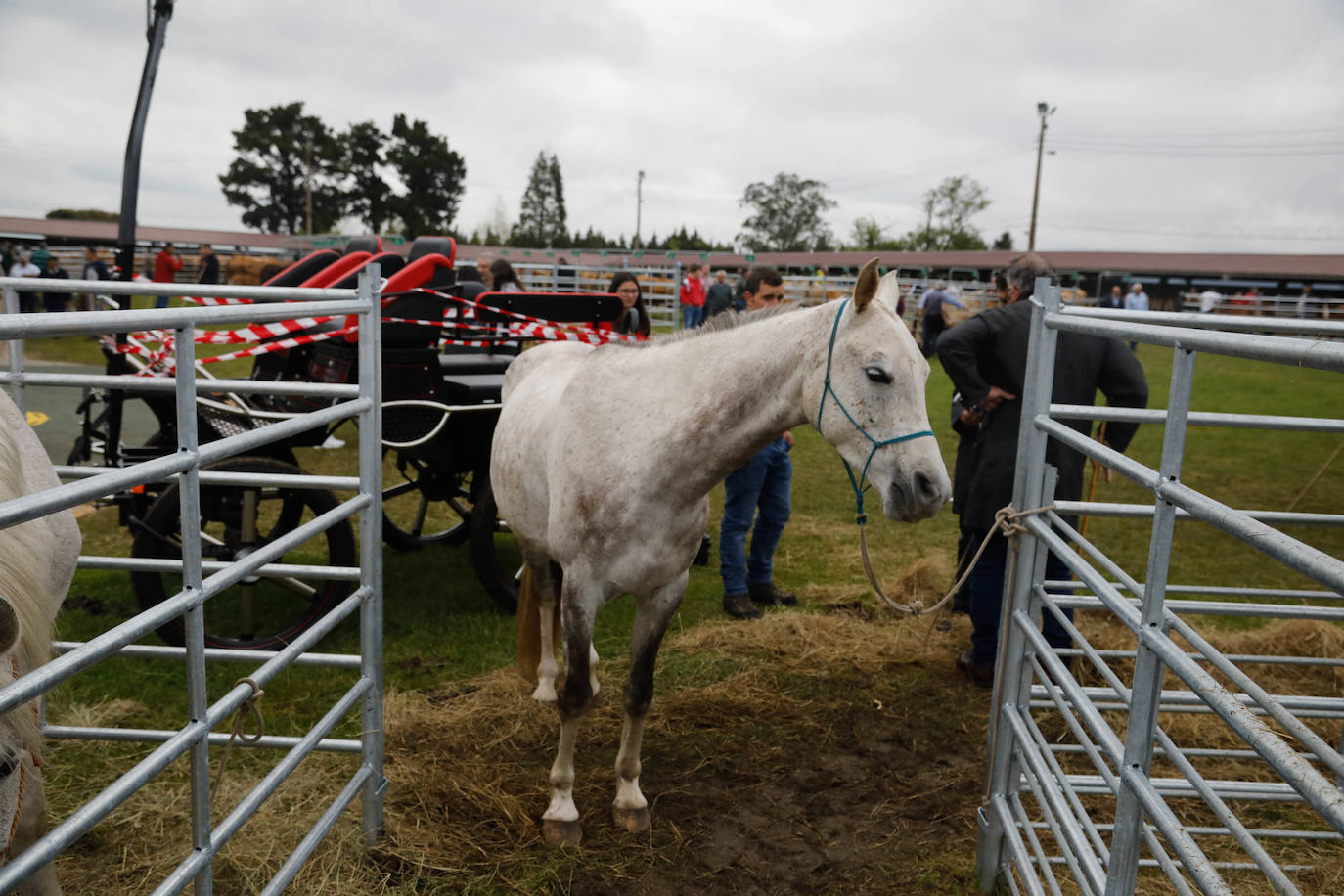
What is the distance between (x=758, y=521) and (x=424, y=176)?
62391 millimetres

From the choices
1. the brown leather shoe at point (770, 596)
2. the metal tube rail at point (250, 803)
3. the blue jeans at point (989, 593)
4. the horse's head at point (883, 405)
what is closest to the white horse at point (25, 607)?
the metal tube rail at point (250, 803)

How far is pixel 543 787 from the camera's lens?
3316 millimetres

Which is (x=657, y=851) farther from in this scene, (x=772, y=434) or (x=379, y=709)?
(x=772, y=434)

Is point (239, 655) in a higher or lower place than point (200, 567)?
lower

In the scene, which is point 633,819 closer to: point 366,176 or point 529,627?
point 529,627

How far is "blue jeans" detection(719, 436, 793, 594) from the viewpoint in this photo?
5070mm

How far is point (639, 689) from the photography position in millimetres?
3150

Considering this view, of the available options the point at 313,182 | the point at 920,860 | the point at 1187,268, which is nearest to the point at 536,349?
the point at 920,860

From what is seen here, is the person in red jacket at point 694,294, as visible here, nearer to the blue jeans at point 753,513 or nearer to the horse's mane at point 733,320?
the blue jeans at point 753,513

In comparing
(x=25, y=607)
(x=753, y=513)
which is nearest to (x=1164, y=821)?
(x=25, y=607)

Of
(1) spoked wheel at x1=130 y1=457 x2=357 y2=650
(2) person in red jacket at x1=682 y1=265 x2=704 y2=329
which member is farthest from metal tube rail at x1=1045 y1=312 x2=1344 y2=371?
(2) person in red jacket at x1=682 y1=265 x2=704 y2=329

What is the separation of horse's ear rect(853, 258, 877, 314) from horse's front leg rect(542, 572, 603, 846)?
4.19 feet

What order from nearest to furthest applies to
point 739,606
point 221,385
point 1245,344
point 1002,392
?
point 1245,344, point 221,385, point 1002,392, point 739,606

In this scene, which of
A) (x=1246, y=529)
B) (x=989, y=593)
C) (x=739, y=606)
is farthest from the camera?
(x=739, y=606)
